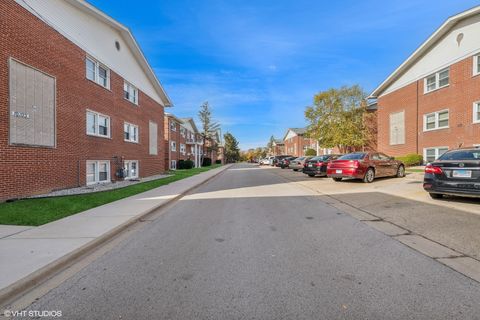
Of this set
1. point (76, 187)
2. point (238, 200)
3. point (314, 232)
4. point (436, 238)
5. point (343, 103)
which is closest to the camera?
Answer: point (436, 238)

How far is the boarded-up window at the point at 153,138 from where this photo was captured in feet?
73.1

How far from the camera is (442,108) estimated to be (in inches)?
784

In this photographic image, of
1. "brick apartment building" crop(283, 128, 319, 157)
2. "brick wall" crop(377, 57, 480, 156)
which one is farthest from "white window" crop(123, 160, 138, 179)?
"brick apartment building" crop(283, 128, 319, 157)

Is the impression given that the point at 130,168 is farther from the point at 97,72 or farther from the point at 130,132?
the point at 97,72

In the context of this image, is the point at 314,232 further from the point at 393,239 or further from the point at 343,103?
the point at 343,103

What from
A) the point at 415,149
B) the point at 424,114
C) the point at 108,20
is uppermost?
the point at 108,20

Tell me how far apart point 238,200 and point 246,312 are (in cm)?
715

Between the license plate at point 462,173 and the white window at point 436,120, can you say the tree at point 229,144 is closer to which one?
the white window at point 436,120

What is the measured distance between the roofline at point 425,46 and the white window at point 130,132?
74.1 ft

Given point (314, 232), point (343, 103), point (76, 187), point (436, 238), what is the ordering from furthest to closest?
1. point (343, 103)
2. point (76, 187)
3. point (314, 232)
4. point (436, 238)

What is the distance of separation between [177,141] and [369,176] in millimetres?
29710

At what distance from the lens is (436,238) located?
4918mm

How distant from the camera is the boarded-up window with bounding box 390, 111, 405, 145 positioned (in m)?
24.7

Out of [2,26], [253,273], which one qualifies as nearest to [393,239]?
[253,273]
